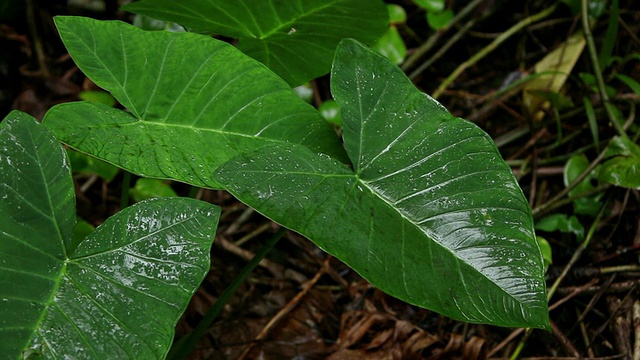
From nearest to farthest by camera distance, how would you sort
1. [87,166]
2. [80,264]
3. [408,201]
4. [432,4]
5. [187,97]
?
[80,264], [408,201], [187,97], [87,166], [432,4]

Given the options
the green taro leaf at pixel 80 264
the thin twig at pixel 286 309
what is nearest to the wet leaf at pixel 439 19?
the thin twig at pixel 286 309

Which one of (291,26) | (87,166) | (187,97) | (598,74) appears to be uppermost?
(598,74)

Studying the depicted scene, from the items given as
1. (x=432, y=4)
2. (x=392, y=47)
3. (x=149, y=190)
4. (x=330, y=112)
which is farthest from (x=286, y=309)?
(x=432, y=4)

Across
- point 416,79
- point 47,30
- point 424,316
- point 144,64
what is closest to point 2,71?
point 47,30

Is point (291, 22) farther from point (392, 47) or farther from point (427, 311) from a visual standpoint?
point (427, 311)

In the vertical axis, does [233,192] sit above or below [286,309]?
above

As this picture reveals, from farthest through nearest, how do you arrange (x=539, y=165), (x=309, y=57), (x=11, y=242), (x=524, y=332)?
(x=539, y=165) → (x=524, y=332) → (x=309, y=57) → (x=11, y=242)

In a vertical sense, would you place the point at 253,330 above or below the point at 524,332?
below

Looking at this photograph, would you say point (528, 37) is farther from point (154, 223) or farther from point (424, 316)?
point (154, 223)
